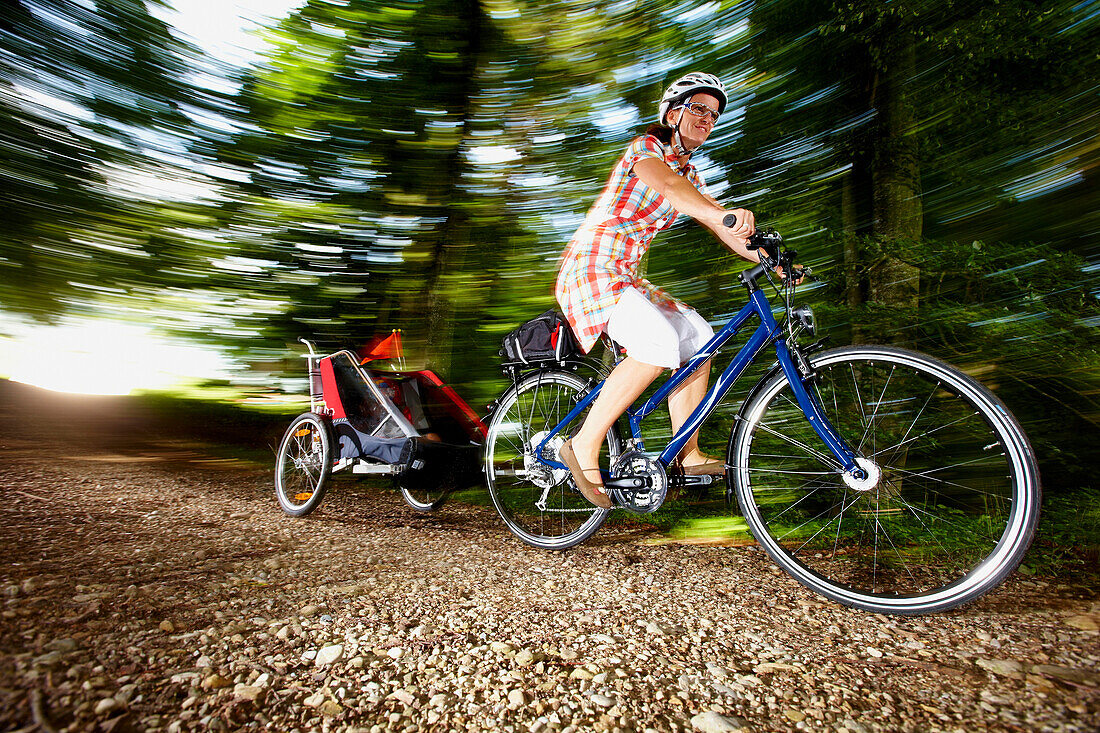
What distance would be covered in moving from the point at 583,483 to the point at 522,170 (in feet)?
10.5

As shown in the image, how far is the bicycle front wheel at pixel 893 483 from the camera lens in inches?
75.8

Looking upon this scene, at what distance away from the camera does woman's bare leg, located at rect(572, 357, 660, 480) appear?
101 inches

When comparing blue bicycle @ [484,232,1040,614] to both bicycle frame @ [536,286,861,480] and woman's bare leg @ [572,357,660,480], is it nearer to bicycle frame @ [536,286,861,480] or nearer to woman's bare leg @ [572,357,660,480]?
bicycle frame @ [536,286,861,480]

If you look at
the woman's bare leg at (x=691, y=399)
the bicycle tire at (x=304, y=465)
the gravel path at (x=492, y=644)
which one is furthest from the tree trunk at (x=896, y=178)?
the bicycle tire at (x=304, y=465)

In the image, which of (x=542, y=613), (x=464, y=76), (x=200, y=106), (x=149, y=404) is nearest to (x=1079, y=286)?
(x=542, y=613)

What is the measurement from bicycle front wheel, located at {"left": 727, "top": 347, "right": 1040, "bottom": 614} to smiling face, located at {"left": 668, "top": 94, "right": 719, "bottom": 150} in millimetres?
1143

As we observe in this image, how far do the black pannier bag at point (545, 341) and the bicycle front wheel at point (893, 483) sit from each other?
3.11 ft

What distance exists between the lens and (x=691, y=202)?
2303mm

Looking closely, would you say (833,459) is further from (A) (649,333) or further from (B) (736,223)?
(B) (736,223)

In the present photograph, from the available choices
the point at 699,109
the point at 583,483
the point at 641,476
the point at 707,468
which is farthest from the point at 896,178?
the point at 583,483

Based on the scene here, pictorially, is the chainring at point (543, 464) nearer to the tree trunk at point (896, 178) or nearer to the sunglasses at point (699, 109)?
the sunglasses at point (699, 109)

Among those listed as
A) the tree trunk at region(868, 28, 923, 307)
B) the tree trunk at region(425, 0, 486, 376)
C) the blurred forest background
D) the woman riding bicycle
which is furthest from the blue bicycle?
the tree trunk at region(425, 0, 486, 376)

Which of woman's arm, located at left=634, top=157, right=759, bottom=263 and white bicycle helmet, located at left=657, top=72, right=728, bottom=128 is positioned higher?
white bicycle helmet, located at left=657, top=72, right=728, bottom=128

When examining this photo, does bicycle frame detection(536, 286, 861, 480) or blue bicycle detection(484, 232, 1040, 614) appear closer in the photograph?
blue bicycle detection(484, 232, 1040, 614)
